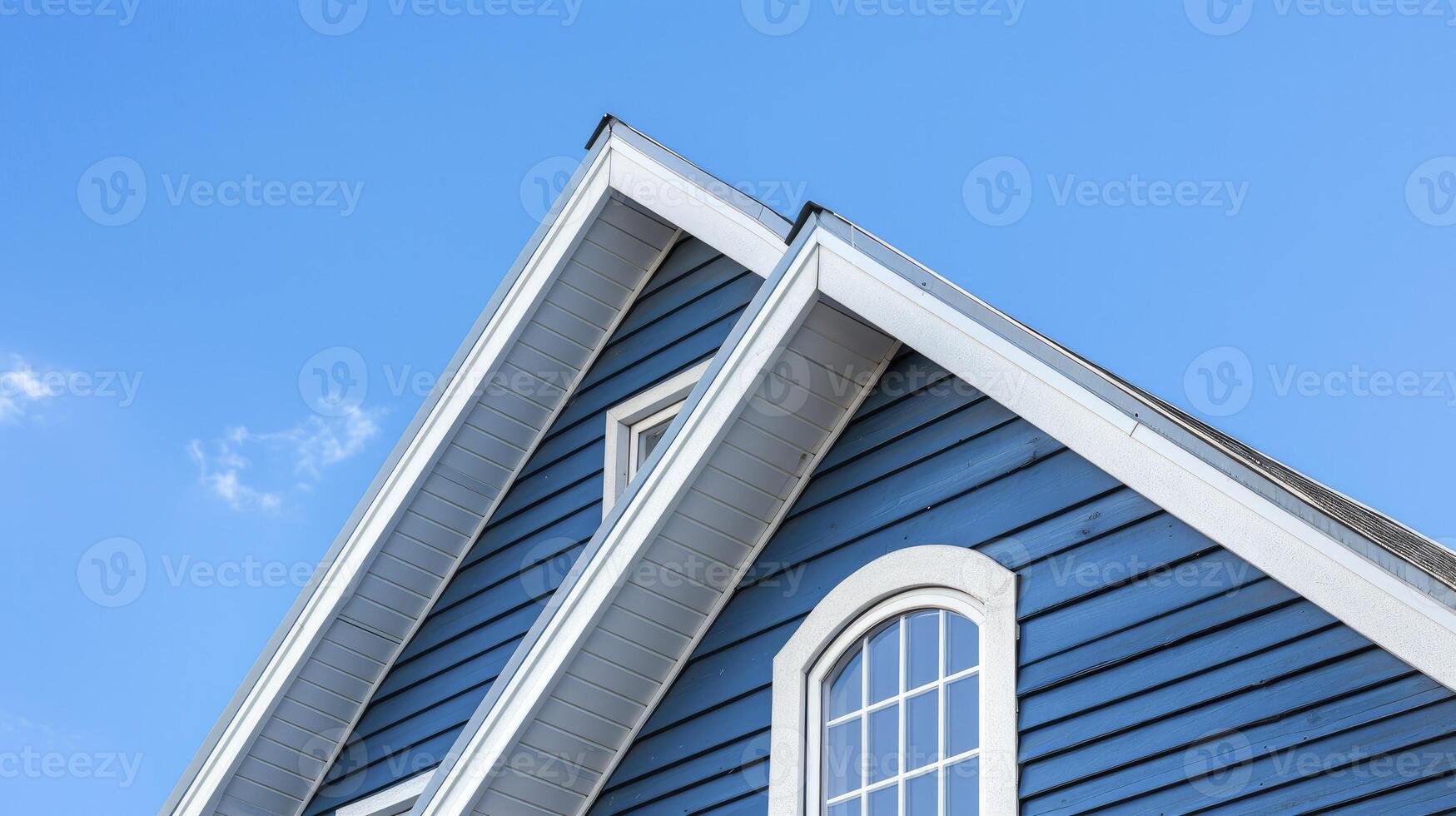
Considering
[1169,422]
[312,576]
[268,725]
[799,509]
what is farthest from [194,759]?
[1169,422]

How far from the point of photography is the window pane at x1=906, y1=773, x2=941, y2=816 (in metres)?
7.62

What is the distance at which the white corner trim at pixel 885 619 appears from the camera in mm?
7449

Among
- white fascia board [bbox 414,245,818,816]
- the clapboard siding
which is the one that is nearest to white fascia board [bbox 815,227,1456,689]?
white fascia board [bbox 414,245,818,816]

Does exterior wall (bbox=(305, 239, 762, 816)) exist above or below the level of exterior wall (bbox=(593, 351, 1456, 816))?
above

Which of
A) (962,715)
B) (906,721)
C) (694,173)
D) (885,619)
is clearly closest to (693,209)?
(694,173)

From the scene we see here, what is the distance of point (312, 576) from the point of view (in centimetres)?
1145

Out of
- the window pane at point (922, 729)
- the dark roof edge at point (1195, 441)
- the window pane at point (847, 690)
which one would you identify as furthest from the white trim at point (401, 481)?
the window pane at point (922, 729)

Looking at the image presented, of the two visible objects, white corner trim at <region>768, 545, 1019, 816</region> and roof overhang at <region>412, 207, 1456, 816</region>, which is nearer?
roof overhang at <region>412, 207, 1456, 816</region>

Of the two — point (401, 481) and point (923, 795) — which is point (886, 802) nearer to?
point (923, 795)

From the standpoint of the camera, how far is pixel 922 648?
26.4 feet

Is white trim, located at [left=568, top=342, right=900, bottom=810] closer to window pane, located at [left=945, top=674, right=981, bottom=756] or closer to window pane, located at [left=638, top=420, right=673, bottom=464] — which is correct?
window pane, located at [left=945, top=674, right=981, bottom=756]

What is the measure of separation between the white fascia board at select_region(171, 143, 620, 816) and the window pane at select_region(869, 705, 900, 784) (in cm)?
424

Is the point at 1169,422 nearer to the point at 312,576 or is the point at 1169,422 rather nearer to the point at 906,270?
the point at 906,270

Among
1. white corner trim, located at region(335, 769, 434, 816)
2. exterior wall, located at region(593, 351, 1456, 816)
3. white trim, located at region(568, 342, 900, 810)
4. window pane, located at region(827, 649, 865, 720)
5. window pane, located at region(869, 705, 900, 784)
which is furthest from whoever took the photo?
white corner trim, located at region(335, 769, 434, 816)
